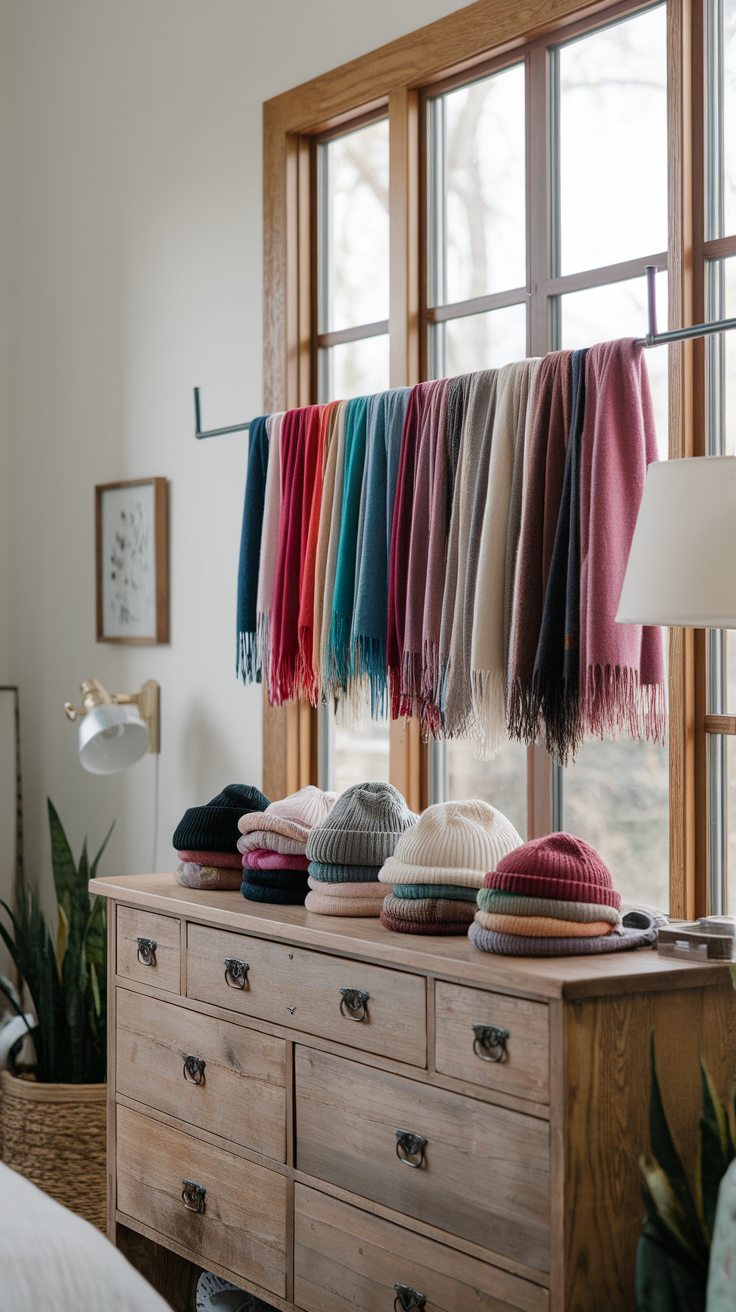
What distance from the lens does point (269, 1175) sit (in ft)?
7.02

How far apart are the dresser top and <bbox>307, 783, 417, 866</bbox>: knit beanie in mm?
104

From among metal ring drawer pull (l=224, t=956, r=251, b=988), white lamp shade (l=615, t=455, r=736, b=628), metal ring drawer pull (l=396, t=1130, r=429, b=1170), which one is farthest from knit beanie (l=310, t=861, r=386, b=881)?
white lamp shade (l=615, t=455, r=736, b=628)

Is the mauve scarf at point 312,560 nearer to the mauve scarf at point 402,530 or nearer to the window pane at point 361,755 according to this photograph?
the mauve scarf at point 402,530

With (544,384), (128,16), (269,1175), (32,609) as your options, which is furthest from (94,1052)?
(128,16)

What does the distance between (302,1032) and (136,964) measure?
0.53 m

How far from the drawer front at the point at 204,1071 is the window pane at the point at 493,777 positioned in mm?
692

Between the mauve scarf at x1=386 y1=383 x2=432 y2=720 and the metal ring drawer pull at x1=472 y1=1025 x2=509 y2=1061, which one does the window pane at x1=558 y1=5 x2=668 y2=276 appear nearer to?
the mauve scarf at x1=386 y1=383 x2=432 y2=720

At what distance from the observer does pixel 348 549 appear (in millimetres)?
2406

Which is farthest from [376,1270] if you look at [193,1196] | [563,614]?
[563,614]

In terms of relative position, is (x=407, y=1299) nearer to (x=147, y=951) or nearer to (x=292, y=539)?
(x=147, y=951)

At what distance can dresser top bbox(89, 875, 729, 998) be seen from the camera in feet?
5.58

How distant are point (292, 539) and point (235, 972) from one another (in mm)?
828

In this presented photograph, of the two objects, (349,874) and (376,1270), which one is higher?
(349,874)

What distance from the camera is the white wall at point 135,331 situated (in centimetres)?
310
